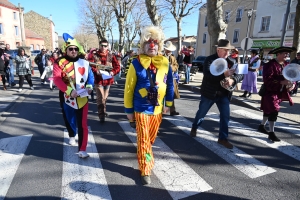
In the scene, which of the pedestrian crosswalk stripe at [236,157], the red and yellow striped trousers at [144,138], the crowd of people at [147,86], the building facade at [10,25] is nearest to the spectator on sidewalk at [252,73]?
the crowd of people at [147,86]

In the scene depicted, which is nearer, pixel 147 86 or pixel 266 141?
pixel 147 86

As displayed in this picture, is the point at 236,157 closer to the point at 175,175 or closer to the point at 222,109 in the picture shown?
the point at 222,109

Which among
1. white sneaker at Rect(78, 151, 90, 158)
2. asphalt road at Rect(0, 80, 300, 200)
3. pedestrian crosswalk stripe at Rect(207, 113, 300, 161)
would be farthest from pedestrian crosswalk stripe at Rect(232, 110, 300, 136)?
Result: white sneaker at Rect(78, 151, 90, 158)

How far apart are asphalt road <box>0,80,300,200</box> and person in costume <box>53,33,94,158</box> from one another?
1.84 ft

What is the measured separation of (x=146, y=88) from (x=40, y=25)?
68.2 metres

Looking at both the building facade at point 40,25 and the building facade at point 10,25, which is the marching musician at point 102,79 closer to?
the building facade at point 10,25

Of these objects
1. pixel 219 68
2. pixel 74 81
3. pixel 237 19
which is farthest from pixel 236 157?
pixel 237 19

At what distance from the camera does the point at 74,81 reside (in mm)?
3236

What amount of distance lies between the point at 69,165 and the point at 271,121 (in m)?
3.95

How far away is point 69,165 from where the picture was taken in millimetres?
3186

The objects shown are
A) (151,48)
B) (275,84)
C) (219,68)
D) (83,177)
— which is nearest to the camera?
(151,48)

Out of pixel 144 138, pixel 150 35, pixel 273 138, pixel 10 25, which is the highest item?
pixel 10 25

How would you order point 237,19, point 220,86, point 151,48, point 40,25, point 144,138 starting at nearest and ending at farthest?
point 151,48 < point 144,138 < point 220,86 < point 237,19 < point 40,25

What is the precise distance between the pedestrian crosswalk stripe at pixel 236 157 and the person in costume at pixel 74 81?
2307mm
